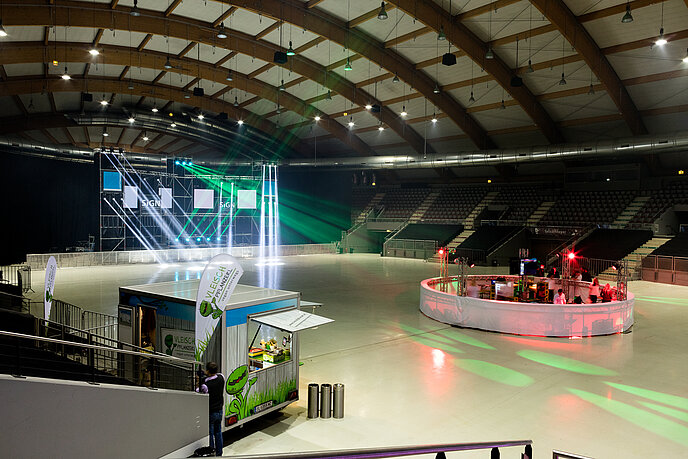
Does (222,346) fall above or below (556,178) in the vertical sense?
below

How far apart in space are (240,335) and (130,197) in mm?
25842

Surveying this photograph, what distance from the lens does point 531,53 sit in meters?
22.5

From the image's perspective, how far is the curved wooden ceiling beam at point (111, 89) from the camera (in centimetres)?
2452

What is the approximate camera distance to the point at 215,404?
6.14 metres

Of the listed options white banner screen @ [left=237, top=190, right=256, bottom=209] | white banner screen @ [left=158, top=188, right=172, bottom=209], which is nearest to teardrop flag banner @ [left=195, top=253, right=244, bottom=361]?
white banner screen @ [left=158, top=188, right=172, bottom=209]

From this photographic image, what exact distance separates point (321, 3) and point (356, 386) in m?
→ 17.5

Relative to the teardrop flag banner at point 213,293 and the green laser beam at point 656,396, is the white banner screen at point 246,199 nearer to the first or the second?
the teardrop flag banner at point 213,293

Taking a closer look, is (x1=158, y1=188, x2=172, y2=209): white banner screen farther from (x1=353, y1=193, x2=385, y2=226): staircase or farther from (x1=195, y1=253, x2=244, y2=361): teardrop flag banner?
(x1=195, y1=253, x2=244, y2=361): teardrop flag banner

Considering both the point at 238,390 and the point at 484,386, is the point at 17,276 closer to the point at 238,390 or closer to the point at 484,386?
the point at 238,390

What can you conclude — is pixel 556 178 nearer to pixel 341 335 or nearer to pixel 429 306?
pixel 429 306

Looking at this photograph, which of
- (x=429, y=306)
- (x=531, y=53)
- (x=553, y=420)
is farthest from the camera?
(x=531, y=53)

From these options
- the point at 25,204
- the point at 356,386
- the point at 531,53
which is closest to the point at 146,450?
the point at 356,386

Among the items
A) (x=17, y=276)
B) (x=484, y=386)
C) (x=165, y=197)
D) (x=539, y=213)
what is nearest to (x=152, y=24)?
(x=17, y=276)

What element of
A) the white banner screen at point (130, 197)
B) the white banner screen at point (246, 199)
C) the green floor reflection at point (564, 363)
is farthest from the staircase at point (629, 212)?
the white banner screen at point (130, 197)
